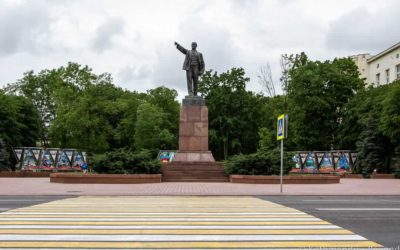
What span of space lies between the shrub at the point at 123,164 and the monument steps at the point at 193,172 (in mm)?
1121

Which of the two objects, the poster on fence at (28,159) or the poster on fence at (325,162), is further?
the poster on fence at (325,162)

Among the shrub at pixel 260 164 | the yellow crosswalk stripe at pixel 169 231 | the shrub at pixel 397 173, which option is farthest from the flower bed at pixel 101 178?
the shrub at pixel 397 173

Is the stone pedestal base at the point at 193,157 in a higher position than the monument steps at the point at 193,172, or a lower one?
higher

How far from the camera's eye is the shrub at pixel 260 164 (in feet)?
87.5

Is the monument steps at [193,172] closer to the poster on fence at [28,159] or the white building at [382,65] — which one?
the poster on fence at [28,159]

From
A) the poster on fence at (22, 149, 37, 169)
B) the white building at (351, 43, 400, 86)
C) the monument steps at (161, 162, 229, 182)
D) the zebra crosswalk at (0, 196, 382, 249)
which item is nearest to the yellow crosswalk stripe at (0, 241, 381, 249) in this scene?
the zebra crosswalk at (0, 196, 382, 249)

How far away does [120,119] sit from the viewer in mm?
67688

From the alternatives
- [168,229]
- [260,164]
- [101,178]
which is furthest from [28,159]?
[168,229]

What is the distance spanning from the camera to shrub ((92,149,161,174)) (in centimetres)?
2634

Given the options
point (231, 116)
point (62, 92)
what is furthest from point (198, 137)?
point (231, 116)

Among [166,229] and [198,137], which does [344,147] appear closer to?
[198,137]

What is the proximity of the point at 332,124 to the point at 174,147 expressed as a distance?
23.1m

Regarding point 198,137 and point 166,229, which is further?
point 198,137

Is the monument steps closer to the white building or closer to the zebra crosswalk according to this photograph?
the zebra crosswalk
